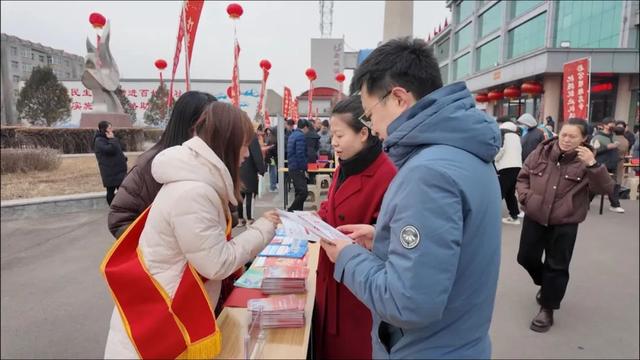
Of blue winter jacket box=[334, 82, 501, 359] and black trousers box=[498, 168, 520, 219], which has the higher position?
blue winter jacket box=[334, 82, 501, 359]

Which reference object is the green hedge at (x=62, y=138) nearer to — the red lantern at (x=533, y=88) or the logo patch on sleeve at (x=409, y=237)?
the logo patch on sleeve at (x=409, y=237)

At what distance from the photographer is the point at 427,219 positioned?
0.88m

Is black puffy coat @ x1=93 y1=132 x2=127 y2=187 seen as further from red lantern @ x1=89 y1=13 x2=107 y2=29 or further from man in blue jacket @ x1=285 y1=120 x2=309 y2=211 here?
red lantern @ x1=89 y1=13 x2=107 y2=29

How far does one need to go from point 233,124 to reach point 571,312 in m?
3.34

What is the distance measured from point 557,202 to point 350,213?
1.99 meters

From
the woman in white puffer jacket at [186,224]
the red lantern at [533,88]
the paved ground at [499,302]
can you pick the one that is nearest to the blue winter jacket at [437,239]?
the woman in white puffer jacket at [186,224]

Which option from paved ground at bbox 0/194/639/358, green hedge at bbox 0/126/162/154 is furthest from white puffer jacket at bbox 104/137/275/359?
green hedge at bbox 0/126/162/154

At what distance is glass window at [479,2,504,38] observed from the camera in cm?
2503

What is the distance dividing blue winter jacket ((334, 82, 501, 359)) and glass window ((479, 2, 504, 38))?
28.2m

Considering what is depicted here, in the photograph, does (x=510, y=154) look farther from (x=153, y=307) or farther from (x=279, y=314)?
(x=153, y=307)

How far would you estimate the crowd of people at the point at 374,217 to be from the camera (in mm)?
908

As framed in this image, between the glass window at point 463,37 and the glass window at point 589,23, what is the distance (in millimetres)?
11940

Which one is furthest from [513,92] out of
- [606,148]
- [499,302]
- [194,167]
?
[194,167]

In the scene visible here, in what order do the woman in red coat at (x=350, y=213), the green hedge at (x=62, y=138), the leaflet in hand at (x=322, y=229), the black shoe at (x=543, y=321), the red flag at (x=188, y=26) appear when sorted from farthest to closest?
the green hedge at (x=62, y=138) < the red flag at (x=188, y=26) < the black shoe at (x=543, y=321) < the woman in red coat at (x=350, y=213) < the leaflet in hand at (x=322, y=229)
